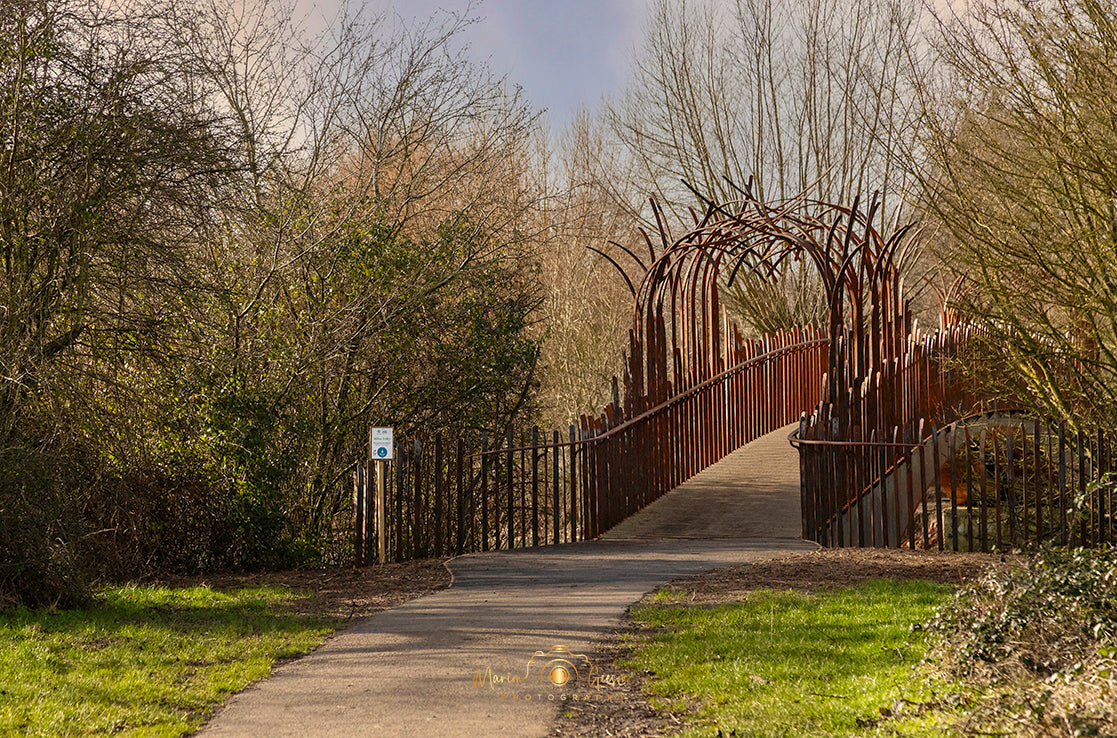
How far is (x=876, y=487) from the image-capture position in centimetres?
1108

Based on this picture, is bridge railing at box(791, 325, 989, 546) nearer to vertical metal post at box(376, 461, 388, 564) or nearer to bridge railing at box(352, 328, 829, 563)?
bridge railing at box(352, 328, 829, 563)

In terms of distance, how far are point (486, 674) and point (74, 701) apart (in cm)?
211

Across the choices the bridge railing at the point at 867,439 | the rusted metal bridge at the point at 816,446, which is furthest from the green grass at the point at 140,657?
the bridge railing at the point at 867,439

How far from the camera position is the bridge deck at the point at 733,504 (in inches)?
440

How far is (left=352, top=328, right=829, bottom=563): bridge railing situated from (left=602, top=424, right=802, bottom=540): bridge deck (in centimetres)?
26

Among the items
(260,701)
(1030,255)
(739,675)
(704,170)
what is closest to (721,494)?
(1030,255)

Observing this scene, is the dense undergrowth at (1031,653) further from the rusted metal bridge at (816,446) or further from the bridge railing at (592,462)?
the bridge railing at (592,462)

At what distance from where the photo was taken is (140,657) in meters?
5.99

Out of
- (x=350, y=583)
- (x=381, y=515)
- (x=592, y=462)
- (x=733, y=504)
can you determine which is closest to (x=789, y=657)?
(x=350, y=583)

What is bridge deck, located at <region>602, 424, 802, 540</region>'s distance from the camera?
1117 cm

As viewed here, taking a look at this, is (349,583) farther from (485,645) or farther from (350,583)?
(485,645)

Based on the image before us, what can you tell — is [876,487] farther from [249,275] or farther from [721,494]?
[249,275]

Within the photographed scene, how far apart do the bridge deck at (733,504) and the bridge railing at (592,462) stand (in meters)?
0.26

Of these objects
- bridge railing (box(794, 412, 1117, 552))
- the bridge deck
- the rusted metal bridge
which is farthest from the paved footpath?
Result: the rusted metal bridge
